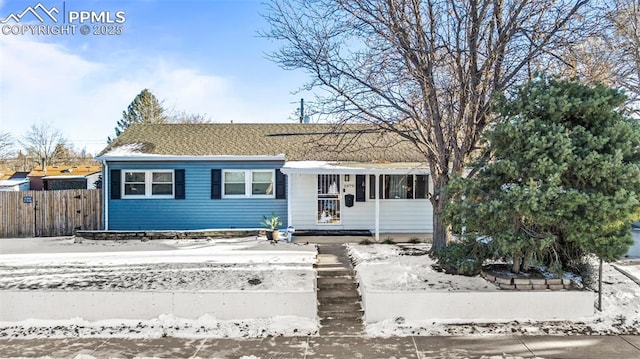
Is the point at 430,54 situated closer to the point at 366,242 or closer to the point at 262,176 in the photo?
the point at 366,242

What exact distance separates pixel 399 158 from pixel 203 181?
6.53 m

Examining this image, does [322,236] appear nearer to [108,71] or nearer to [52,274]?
[52,274]

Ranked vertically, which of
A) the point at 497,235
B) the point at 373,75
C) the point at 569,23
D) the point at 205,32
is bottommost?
the point at 497,235

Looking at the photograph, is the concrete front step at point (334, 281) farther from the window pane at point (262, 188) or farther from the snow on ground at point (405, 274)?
the window pane at point (262, 188)

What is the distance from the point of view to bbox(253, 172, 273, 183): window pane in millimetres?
13047

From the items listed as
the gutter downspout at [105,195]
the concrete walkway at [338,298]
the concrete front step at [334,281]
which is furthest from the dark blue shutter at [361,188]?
the gutter downspout at [105,195]

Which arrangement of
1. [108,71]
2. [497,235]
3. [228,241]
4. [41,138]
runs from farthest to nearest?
Answer: [41,138] → [108,71] → [228,241] → [497,235]

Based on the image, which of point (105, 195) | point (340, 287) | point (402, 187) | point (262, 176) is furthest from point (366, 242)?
point (105, 195)

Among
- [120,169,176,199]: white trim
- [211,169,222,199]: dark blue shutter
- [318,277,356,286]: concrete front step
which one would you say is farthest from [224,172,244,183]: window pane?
[318,277,356,286]: concrete front step

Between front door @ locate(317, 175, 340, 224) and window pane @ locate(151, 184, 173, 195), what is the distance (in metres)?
4.80

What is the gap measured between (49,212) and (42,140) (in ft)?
92.0

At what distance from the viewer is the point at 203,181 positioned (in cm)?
1289

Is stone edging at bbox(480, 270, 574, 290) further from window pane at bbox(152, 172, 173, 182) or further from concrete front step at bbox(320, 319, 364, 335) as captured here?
window pane at bbox(152, 172, 173, 182)

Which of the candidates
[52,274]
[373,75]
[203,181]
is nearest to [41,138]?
[203,181]
